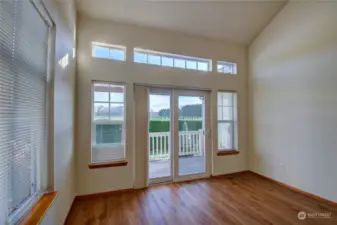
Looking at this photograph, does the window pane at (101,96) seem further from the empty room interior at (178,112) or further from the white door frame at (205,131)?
the white door frame at (205,131)

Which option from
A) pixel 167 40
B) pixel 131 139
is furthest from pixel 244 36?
pixel 131 139

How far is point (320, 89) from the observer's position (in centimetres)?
271

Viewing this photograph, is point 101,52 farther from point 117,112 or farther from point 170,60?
point 170,60

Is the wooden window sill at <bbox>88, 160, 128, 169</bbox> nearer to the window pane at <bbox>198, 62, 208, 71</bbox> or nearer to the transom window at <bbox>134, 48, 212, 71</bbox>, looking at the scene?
the transom window at <bbox>134, 48, 212, 71</bbox>

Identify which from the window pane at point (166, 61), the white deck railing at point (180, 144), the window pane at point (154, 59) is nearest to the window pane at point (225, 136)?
the white deck railing at point (180, 144)

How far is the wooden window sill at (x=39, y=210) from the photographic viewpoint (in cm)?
120

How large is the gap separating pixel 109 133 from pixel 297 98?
354 cm

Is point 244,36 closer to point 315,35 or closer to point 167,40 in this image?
point 315,35

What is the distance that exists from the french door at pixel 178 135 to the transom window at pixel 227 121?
40 cm

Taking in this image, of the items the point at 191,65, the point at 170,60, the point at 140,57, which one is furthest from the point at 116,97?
the point at 191,65

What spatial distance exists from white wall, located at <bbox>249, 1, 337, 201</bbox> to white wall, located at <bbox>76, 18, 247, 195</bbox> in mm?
877

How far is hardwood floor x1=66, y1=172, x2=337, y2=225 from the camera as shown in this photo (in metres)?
2.17

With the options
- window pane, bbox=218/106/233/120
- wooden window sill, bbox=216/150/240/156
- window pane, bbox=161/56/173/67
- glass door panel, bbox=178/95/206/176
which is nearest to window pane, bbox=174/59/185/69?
window pane, bbox=161/56/173/67

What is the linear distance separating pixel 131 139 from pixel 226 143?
2333 mm
